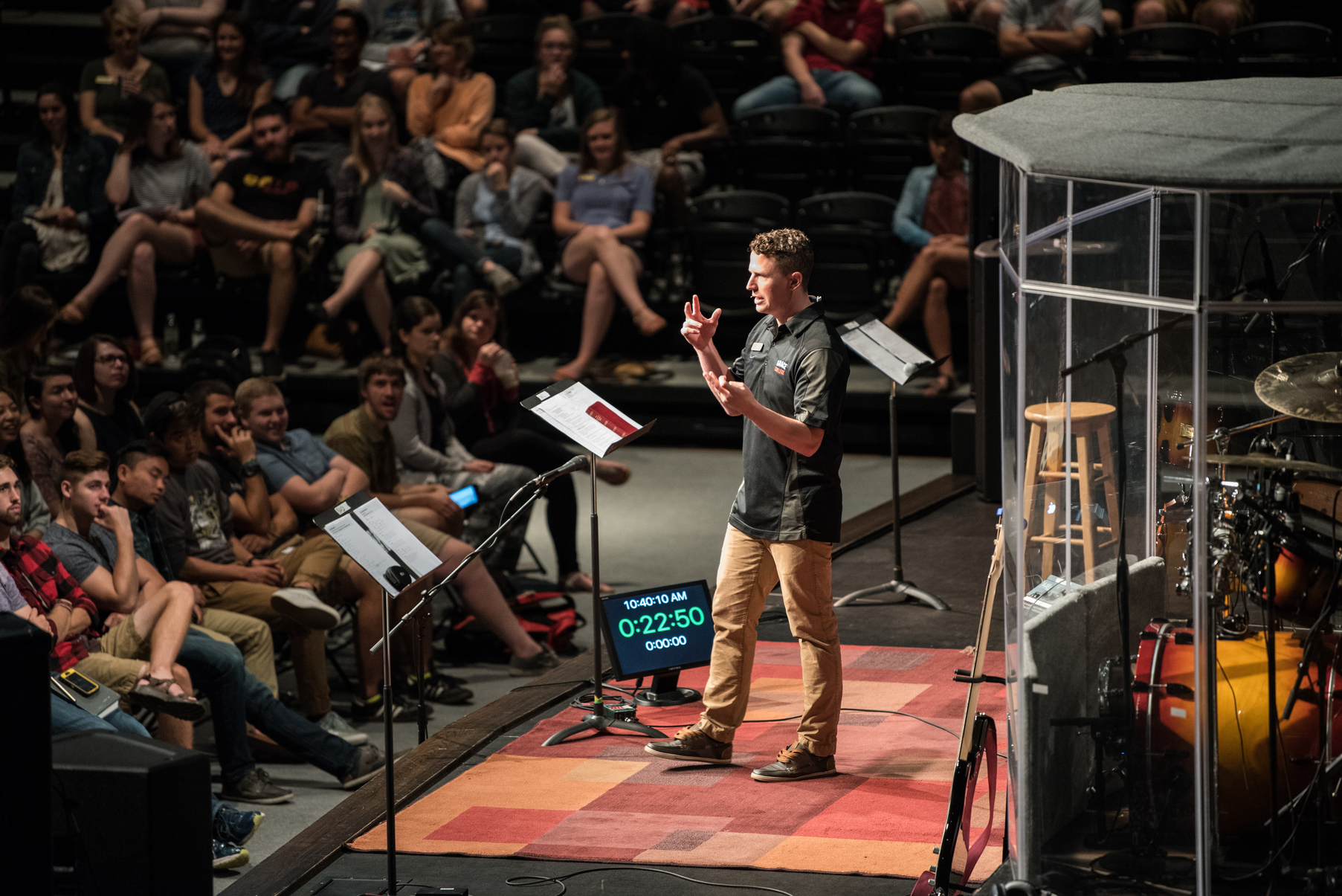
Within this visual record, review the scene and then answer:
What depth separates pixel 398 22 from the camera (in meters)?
12.2

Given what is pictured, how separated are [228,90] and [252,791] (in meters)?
7.25

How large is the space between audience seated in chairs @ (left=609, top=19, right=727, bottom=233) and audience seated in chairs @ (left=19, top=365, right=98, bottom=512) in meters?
4.78

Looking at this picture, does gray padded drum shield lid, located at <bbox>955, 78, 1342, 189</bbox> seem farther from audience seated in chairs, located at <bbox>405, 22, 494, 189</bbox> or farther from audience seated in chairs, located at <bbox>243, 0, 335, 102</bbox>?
audience seated in chairs, located at <bbox>243, 0, 335, 102</bbox>

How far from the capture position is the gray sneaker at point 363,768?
6.20 meters

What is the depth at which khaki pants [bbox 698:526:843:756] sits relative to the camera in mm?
5008

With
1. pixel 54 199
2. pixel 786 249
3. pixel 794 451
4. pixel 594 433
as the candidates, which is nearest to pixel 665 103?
pixel 54 199

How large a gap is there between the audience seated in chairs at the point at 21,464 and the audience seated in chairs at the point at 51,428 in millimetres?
353

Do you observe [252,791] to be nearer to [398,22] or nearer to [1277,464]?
[1277,464]

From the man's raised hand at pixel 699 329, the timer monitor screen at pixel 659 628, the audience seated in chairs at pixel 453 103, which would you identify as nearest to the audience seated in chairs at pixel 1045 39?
the audience seated in chairs at pixel 453 103

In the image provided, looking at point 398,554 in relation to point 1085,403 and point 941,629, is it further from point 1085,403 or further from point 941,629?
point 941,629

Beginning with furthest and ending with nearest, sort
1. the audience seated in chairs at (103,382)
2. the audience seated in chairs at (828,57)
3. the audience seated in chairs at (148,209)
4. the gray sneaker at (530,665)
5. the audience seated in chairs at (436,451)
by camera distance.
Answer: the audience seated in chairs at (828,57) < the audience seated in chairs at (148,209) < the audience seated in chairs at (436,451) < the audience seated in chairs at (103,382) < the gray sneaker at (530,665)

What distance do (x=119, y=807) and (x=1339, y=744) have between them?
303cm

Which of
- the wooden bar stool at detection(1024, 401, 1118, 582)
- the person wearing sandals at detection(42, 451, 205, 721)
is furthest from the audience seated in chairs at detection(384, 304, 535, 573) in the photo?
the wooden bar stool at detection(1024, 401, 1118, 582)

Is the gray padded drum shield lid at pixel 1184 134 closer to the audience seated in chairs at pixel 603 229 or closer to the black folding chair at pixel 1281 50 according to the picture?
the audience seated in chairs at pixel 603 229
